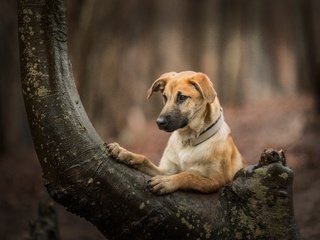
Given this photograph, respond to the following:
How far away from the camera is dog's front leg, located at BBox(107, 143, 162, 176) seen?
466 cm

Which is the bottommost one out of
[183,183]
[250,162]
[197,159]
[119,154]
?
[250,162]

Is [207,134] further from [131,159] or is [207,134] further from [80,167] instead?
[80,167]

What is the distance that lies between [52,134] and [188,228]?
52.9 inches

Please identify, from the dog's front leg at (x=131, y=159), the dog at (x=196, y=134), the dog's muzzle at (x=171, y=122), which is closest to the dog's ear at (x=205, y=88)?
the dog at (x=196, y=134)

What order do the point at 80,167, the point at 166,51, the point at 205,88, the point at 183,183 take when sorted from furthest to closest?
the point at 166,51, the point at 205,88, the point at 183,183, the point at 80,167

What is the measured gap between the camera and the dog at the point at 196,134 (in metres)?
4.84

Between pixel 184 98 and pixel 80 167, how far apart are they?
1.17 m

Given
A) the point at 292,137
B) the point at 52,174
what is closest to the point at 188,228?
the point at 52,174

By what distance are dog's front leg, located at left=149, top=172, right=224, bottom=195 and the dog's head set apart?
1.47 feet

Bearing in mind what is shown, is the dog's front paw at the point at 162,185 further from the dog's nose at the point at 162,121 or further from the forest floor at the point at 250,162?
the forest floor at the point at 250,162

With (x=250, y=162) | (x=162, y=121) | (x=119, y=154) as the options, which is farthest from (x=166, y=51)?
(x=119, y=154)

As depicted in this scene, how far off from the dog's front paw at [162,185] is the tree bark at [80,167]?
2.0 inches

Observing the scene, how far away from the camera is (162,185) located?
4492 mm

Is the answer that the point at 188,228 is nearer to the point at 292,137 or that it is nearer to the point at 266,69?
the point at 292,137
